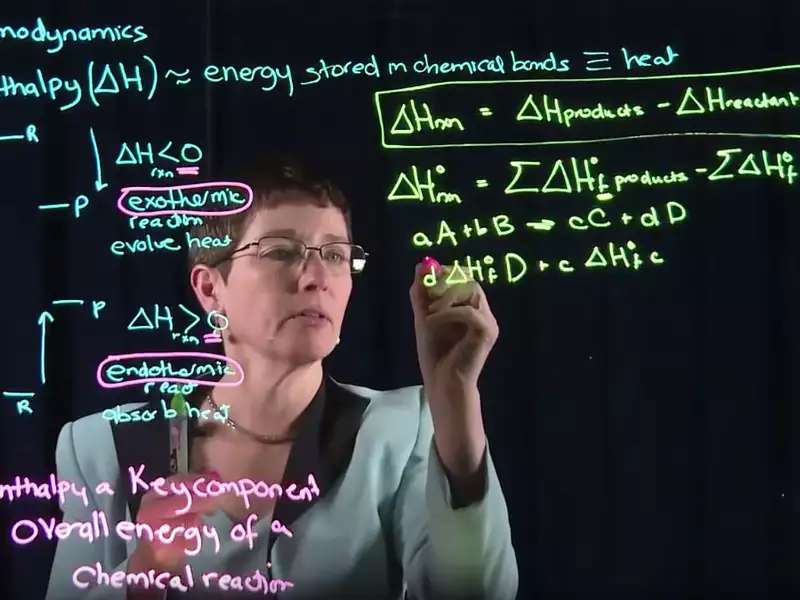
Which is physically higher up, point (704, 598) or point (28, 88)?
point (28, 88)

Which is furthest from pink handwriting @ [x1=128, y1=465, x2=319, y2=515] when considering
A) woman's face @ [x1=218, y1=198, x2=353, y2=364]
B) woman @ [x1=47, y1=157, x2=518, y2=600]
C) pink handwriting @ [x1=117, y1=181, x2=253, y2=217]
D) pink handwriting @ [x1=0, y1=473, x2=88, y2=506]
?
pink handwriting @ [x1=117, y1=181, x2=253, y2=217]

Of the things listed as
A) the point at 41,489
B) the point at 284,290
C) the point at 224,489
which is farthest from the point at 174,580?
the point at 284,290

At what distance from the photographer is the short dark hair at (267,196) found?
1.76 metres

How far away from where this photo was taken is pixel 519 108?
5.85 feet

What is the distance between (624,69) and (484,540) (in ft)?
3.41

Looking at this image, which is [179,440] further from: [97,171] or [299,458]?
[97,171]

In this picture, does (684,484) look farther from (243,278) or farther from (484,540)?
(243,278)

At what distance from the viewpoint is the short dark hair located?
176 centimetres

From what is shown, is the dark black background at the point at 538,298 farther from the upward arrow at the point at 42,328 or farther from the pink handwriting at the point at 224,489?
the pink handwriting at the point at 224,489

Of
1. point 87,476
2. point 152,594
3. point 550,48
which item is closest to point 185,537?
point 152,594

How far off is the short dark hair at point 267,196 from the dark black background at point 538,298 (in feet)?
0.10

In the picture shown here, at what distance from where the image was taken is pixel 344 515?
69.2 inches

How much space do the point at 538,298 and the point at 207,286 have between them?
2.30 ft

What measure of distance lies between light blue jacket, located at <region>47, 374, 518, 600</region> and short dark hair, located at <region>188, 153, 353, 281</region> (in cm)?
35
